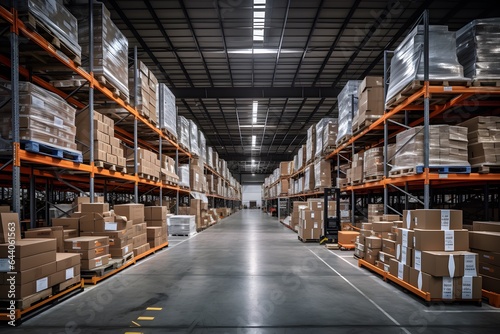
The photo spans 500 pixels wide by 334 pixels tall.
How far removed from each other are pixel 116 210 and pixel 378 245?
540 centimetres

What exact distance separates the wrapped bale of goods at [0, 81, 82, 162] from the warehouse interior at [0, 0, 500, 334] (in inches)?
0.8

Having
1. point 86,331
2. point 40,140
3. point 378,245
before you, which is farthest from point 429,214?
point 40,140

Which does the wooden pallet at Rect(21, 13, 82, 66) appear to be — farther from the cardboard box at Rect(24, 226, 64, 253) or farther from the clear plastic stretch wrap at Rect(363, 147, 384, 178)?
the clear plastic stretch wrap at Rect(363, 147, 384, 178)

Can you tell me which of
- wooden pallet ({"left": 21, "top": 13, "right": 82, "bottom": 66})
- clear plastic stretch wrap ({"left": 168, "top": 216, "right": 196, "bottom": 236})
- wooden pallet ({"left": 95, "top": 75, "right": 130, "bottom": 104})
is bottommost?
clear plastic stretch wrap ({"left": 168, "top": 216, "right": 196, "bottom": 236})

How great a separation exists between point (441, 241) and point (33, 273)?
504 cm

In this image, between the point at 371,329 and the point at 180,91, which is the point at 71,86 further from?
the point at 180,91

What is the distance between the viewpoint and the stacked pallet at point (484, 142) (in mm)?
5637

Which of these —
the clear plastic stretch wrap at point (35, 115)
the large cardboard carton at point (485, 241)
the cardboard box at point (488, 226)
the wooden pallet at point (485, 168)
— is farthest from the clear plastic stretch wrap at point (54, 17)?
the wooden pallet at point (485, 168)

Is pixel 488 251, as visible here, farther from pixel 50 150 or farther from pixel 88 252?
pixel 50 150

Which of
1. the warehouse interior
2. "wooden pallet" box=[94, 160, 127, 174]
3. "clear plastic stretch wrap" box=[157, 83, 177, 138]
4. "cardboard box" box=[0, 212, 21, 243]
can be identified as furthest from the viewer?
"clear plastic stretch wrap" box=[157, 83, 177, 138]

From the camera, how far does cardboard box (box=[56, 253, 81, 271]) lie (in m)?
4.28

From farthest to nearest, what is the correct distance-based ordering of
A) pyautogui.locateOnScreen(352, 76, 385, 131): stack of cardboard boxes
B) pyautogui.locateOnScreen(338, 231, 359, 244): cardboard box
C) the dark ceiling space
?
the dark ceiling space < pyautogui.locateOnScreen(338, 231, 359, 244): cardboard box < pyautogui.locateOnScreen(352, 76, 385, 131): stack of cardboard boxes

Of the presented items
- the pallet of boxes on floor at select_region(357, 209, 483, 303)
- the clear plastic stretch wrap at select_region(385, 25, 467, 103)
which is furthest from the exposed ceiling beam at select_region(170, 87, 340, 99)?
the pallet of boxes on floor at select_region(357, 209, 483, 303)

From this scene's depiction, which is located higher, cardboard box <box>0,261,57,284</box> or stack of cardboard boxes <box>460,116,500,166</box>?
stack of cardboard boxes <box>460,116,500,166</box>
